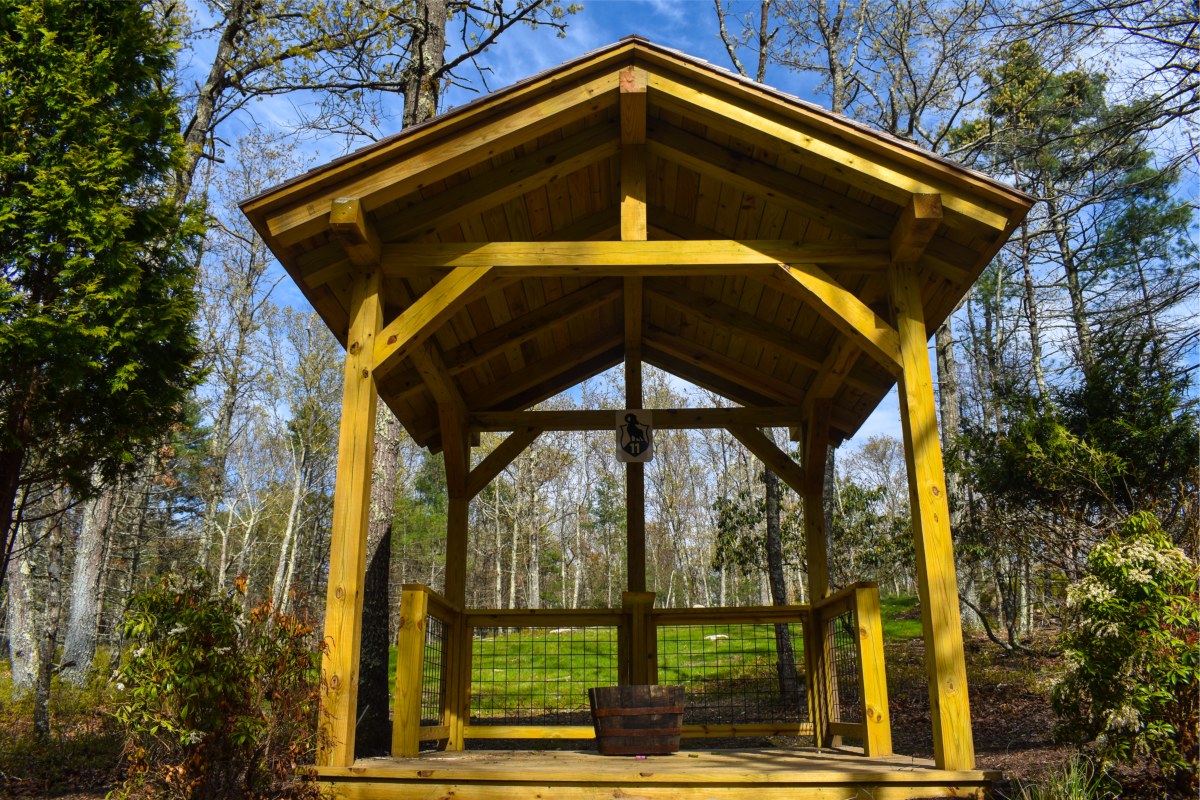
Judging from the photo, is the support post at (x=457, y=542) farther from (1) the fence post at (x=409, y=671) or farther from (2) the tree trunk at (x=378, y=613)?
(1) the fence post at (x=409, y=671)

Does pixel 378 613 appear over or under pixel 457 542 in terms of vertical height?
under

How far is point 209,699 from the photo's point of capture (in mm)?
3629

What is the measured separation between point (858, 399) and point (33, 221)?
6164 mm

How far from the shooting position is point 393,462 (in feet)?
24.9

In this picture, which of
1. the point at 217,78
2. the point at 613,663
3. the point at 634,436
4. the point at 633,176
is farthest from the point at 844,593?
the point at 613,663

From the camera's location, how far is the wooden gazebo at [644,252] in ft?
13.8

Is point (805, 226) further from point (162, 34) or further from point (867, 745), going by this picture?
point (162, 34)

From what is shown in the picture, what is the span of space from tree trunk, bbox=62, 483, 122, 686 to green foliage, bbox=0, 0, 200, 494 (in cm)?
352

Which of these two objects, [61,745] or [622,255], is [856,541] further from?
[61,745]

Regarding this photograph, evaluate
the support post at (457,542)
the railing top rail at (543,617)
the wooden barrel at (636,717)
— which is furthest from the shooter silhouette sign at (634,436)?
the wooden barrel at (636,717)

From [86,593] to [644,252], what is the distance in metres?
7.40

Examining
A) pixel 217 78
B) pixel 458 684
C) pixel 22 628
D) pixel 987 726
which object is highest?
pixel 217 78

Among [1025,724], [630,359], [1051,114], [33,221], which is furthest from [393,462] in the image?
[1051,114]

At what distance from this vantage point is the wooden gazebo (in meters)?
4.21
